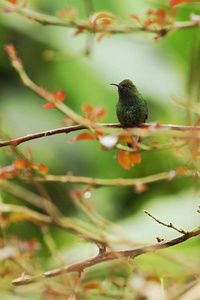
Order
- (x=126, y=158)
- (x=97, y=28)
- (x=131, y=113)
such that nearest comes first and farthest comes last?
1. (x=126, y=158)
2. (x=131, y=113)
3. (x=97, y=28)

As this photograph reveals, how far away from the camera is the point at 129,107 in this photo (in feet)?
3.68

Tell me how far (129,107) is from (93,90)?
7.79 ft

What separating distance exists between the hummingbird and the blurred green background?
6.35 feet

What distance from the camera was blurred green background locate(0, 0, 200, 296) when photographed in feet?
10.5

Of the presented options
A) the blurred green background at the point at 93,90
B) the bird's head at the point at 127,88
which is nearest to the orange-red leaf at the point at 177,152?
the bird's head at the point at 127,88

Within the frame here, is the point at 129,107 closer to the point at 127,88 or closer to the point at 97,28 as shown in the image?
the point at 127,88

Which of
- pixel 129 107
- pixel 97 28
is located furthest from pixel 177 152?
pixel 97 28

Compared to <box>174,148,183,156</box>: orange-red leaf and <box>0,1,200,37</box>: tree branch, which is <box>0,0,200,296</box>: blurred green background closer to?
<box>0,1,200,37</box>: tree branch

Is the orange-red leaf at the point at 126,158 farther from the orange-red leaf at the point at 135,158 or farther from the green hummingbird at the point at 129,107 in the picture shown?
the green hummingbird at the point at 129,107

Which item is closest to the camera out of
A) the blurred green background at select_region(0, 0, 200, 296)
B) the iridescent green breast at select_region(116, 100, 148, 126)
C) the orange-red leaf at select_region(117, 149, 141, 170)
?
the orange-red leaf at select_region(117, 149, 141, 170)

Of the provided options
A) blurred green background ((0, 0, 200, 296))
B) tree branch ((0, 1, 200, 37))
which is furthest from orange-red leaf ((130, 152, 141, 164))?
blurred green background ((0, 0, 200, 296))

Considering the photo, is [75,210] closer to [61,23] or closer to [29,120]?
[29,120]

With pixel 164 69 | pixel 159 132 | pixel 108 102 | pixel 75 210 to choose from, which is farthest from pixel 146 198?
pixel 159 132

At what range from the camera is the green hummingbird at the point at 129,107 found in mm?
1100
